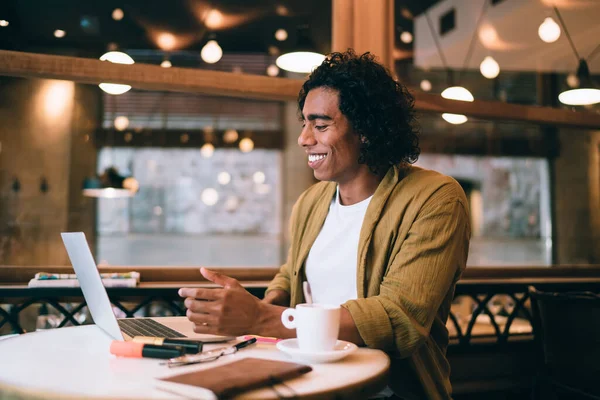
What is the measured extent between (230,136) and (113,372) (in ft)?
26.2

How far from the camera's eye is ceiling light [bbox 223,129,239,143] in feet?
28.5

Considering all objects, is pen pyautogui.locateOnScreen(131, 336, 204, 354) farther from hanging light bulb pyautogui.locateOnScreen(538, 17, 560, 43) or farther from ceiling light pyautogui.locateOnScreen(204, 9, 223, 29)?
hanging light bulb pyautogui.locateOnScreen(538, 17, 560, 43)

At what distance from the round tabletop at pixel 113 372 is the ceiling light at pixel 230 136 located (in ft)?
25.3

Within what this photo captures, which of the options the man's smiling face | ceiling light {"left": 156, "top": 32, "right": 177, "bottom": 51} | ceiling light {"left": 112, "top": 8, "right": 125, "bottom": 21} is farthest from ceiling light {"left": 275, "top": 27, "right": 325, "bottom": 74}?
the man's smiling face

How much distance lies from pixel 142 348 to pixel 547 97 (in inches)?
160

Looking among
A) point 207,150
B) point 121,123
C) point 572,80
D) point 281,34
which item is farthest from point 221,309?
point 207,150

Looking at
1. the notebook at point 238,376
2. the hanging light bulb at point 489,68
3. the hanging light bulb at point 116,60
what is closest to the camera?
the notebook at point 238,376

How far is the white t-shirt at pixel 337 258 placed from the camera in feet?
4.82

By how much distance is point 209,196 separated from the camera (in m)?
8.89

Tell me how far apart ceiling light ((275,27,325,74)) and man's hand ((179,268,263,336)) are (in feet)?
9.05

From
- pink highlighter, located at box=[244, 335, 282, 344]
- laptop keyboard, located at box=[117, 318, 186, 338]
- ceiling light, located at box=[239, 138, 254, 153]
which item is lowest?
pink highlighter, located at box=[244, 335, 282, 344]

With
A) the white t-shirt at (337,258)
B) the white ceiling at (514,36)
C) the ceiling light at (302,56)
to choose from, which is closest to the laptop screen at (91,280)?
the white t-shirt at (337,258)

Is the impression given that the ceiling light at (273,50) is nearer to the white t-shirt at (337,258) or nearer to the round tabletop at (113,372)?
the white t-shirt at (337,258)

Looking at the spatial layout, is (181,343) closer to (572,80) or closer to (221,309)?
(221,309)
